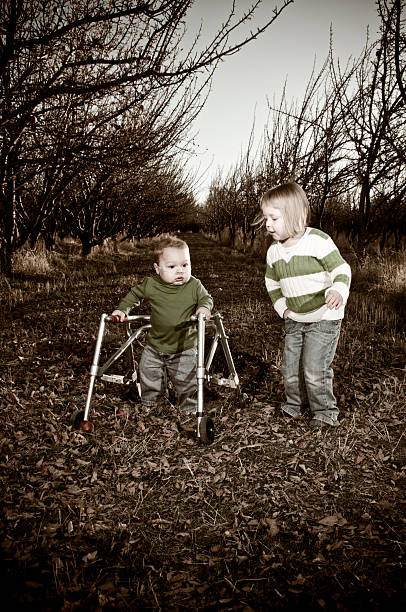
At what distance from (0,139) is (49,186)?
1.86 m

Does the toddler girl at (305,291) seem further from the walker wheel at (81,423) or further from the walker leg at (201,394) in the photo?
the walker wheel at (81,423)

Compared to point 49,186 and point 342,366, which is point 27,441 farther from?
point 49,186

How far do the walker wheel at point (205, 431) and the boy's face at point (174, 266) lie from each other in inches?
43.2

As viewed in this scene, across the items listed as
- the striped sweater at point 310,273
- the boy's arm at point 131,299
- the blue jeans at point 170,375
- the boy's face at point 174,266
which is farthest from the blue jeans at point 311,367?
the boy's arm at point 131,299

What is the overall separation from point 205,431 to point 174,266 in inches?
49.7

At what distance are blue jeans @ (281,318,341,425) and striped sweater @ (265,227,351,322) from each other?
11cm

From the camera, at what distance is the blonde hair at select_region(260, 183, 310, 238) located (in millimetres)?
2908

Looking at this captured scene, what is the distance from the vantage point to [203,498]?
2480mm

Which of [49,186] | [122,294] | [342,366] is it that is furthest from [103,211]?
[342,366]

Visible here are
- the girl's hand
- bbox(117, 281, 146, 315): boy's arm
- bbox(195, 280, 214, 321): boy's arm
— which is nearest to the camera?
the girl's hand

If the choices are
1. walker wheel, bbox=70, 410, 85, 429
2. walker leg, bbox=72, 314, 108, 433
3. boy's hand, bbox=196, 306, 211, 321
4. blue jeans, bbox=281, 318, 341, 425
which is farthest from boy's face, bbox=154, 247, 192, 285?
walker wheel, bbox=70, 410, 85, 429

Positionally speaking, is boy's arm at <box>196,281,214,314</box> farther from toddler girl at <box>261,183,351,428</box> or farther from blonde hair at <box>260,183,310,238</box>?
blonde hair at <box>260,183,310,238</box>

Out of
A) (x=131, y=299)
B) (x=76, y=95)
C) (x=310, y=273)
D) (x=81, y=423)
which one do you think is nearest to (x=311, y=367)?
(x=310, y=273)

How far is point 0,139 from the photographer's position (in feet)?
22.5
